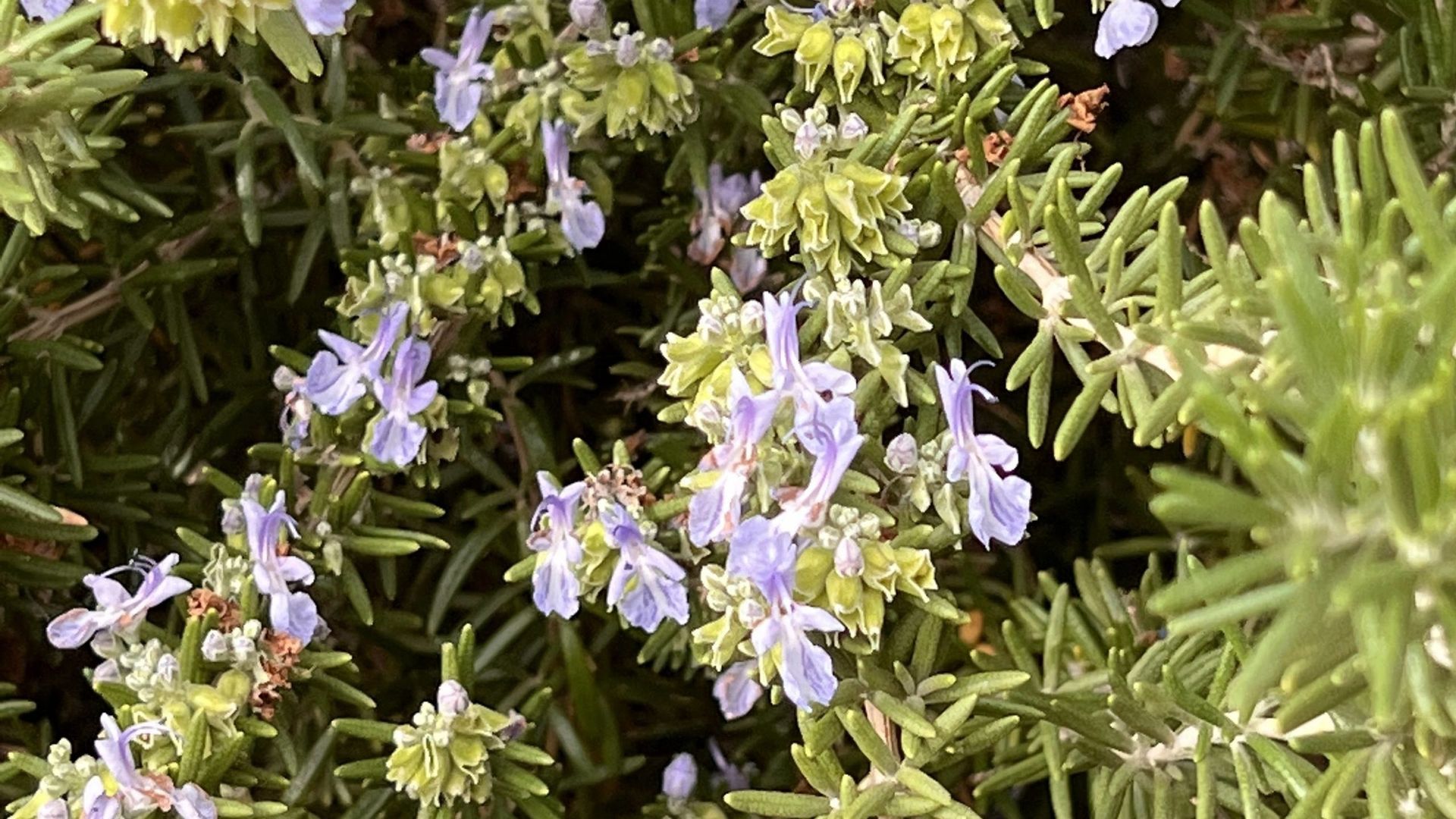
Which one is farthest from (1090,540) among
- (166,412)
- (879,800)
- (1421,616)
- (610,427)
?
(166,412)

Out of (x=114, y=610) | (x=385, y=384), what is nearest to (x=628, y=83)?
(x=385, y=384)

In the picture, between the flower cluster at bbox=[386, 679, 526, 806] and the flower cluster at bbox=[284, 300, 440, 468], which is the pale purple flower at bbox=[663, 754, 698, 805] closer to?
the flower cluster at bbox=[386, 679, 526, 806]

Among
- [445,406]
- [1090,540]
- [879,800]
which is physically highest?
[445,406]

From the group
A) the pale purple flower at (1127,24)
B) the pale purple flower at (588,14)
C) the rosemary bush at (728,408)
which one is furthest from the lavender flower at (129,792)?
the pale purple flower at (1127,24)

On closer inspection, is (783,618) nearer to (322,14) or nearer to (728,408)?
(728,408)

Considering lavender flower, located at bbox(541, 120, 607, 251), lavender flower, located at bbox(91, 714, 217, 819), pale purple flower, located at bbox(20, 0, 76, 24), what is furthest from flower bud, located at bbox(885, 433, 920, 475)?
pale purple flower, located at bbox(20, 0, 76, 24)

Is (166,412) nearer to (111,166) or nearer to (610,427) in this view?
(111,166)
